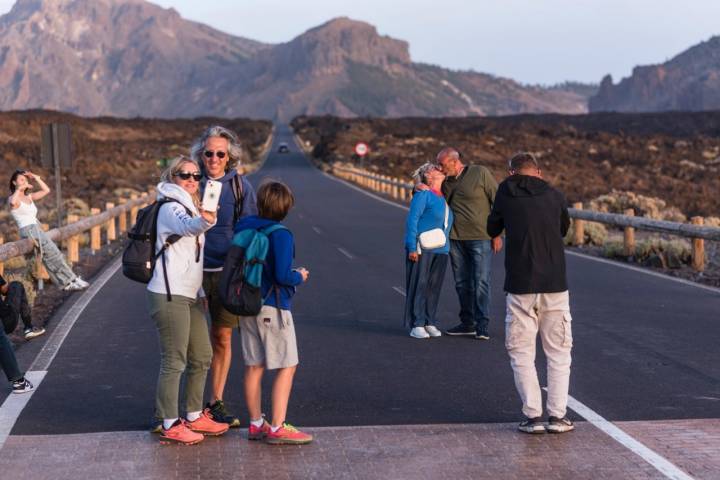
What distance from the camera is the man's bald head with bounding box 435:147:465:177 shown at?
35.7 feet

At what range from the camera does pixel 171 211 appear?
6664mm

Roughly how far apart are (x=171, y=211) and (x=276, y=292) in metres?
0.79

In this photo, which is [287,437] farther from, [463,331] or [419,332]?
[463,331]

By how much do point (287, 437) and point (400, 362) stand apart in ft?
9.47

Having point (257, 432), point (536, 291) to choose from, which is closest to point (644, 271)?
point (536, 291)

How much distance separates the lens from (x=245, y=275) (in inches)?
261

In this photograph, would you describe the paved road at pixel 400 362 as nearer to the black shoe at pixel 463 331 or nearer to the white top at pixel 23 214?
the black shoe at pixel 463 331

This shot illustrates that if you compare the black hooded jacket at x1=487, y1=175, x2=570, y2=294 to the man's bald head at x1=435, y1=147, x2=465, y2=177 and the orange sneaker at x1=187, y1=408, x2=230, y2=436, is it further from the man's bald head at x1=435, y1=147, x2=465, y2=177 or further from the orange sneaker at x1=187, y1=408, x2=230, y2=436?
the man's bald head at x1=435, y1=147, x2=465, y2=177

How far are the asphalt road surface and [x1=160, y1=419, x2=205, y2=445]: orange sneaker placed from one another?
0.53 metres

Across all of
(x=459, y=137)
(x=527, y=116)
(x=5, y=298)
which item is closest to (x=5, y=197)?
(x=5, y=298)

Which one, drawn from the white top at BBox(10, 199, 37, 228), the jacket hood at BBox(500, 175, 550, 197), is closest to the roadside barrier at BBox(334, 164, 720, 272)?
the white top at BBox(10, 199, 37, 228)

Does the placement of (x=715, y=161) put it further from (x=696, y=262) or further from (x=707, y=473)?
(x=707, y=473)

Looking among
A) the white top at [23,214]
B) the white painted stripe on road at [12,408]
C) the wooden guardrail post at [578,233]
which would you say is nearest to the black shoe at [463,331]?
the white painted stripe on road at [12,408]

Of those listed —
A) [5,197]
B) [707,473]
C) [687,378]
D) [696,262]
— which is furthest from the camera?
[5,197]
